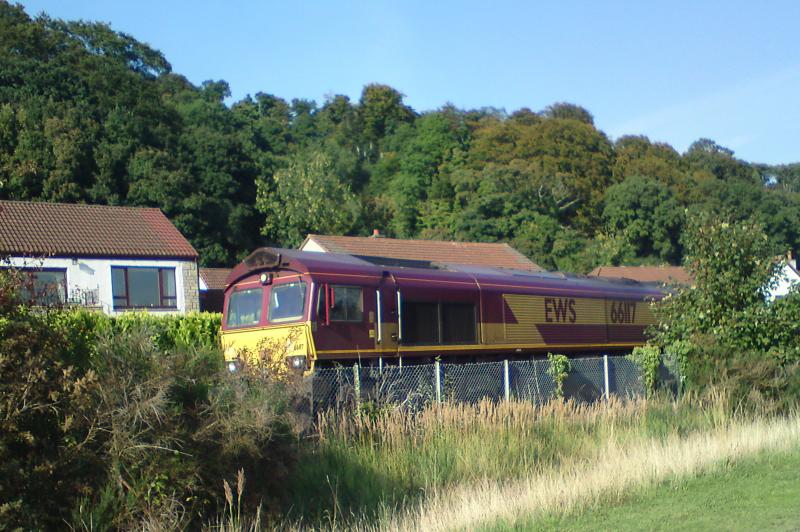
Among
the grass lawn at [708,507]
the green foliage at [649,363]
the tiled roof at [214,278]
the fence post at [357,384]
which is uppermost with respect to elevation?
the tiled roof at [214,278]

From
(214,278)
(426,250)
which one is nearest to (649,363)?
→ (426,250)

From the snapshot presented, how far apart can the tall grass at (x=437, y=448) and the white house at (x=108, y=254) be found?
21.8 m

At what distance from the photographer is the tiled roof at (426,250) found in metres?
38.9

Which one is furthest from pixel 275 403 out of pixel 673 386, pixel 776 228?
pixel 776 228

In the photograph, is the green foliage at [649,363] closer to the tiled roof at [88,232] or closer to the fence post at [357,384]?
the fence post at [357,384]

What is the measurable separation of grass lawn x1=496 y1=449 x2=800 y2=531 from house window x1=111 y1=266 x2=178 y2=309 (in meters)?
26.1

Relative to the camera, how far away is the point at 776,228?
73.6 m

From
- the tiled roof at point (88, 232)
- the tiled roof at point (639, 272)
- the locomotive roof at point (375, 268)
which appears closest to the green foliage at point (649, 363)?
the locomotive roof at point (375, 268)

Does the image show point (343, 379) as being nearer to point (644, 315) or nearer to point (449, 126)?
point (644, 315)

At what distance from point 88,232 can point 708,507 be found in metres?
29.4

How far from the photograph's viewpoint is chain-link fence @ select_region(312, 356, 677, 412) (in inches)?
467

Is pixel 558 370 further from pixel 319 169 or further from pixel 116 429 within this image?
pixel 319 169

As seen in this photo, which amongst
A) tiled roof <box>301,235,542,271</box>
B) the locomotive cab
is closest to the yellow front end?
the locomotive cab

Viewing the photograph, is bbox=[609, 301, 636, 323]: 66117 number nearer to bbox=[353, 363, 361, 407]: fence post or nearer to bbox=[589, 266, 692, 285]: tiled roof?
bbox=[353, 363, 361, 407]: fence post
